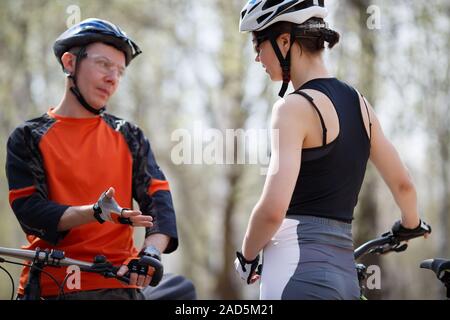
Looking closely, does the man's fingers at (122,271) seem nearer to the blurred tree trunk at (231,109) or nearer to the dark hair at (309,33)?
the dark hair at (309,33)

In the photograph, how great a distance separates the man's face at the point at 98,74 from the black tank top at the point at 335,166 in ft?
5.04

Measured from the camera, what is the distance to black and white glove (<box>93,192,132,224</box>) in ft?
13.6

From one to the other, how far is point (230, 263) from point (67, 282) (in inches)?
621

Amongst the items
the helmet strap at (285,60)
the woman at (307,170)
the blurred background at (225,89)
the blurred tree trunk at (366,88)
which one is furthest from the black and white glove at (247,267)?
the blurred tree trunk at (366,88)

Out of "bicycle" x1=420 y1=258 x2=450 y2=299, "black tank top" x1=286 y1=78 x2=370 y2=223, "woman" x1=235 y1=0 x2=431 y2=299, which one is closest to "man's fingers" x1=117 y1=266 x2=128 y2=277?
"woman" x1=235 y1=0 x2=431 y2=299

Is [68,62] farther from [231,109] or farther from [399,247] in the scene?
[231,109]

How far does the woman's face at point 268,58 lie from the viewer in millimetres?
4078

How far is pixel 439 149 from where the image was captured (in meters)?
18.3

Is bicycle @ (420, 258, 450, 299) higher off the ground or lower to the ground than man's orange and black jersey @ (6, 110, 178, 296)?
lower

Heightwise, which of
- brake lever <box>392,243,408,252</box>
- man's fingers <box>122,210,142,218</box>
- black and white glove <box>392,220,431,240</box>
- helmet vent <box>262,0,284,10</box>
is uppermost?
helmet vent <box>262,0,284,10</box>

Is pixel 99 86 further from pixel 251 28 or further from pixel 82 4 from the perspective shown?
pixel 82 4

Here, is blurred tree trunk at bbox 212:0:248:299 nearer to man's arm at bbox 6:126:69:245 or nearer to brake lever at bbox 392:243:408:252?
brake lever at bbox 392:243:408:252

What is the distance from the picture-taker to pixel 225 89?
2089cm
